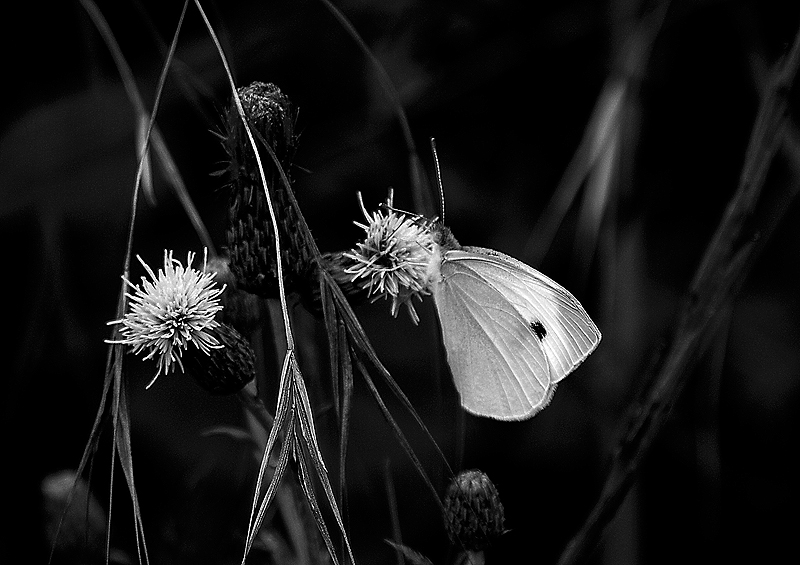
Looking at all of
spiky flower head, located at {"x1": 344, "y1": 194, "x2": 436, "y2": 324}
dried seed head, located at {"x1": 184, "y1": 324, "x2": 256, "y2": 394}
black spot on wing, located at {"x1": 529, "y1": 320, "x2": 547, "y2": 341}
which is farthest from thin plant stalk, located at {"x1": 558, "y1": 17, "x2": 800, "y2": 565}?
dried seed head, located at {"x1": 184, "y1": 324, "x2": 256, "y2": 394}

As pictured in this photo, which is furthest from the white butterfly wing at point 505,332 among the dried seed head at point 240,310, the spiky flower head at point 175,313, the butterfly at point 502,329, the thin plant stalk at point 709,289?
the spiky flower head at point 175,313

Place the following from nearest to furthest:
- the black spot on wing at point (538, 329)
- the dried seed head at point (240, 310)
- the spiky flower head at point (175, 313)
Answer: the spiky flower head at point (175, 313), the dried seed head at point (240, 310), the black spot on wing at point (538, 329)

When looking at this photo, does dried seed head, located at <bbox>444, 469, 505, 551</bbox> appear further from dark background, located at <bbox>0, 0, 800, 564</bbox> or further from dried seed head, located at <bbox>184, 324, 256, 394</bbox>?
dark background, located at <bbox>0, 0, 800, 564</bbox>

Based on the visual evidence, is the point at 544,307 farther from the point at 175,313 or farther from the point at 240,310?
the point at 175,313

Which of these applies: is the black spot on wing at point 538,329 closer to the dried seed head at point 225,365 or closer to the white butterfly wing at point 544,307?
the white butterfly wing at point 544,307

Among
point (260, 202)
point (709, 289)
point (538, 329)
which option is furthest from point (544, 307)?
point (260, 202)

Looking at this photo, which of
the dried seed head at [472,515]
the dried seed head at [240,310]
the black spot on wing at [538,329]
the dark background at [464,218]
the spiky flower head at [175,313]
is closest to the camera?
the spiky flower head at [175,313]
